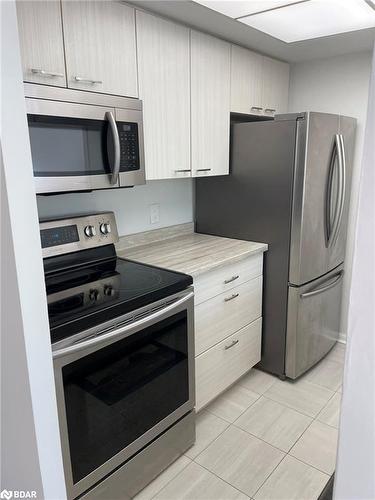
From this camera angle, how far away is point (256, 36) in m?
2.10

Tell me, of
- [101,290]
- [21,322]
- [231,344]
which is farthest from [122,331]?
[231,344]

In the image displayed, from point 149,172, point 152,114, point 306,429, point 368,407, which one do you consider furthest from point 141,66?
point 306,429

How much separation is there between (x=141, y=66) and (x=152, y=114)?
0.71ft

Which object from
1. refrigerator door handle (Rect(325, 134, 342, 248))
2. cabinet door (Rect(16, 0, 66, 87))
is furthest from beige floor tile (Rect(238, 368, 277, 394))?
cabinet door (Rect(16, 0, 66, 87))

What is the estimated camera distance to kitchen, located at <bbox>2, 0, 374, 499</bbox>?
1312 mm

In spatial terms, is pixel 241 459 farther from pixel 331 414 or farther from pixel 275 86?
pixel 275 86

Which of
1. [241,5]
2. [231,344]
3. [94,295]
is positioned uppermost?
[241,5]

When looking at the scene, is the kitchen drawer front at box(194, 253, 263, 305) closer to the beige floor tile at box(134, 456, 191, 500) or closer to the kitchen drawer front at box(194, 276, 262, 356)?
the kitchen drawer front at box(194, 276, 262, 356)

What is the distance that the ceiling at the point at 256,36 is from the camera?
5.55 feet

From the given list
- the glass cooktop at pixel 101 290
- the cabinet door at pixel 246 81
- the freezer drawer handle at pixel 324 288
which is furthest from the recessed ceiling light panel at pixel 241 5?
the freezer drawer handle at pixel 324 288

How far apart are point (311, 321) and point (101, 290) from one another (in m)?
1.54

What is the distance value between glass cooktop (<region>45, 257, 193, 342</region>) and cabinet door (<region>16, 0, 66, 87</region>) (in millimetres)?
820

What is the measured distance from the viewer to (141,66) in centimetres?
171

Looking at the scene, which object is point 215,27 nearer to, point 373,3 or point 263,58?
point 263,58
